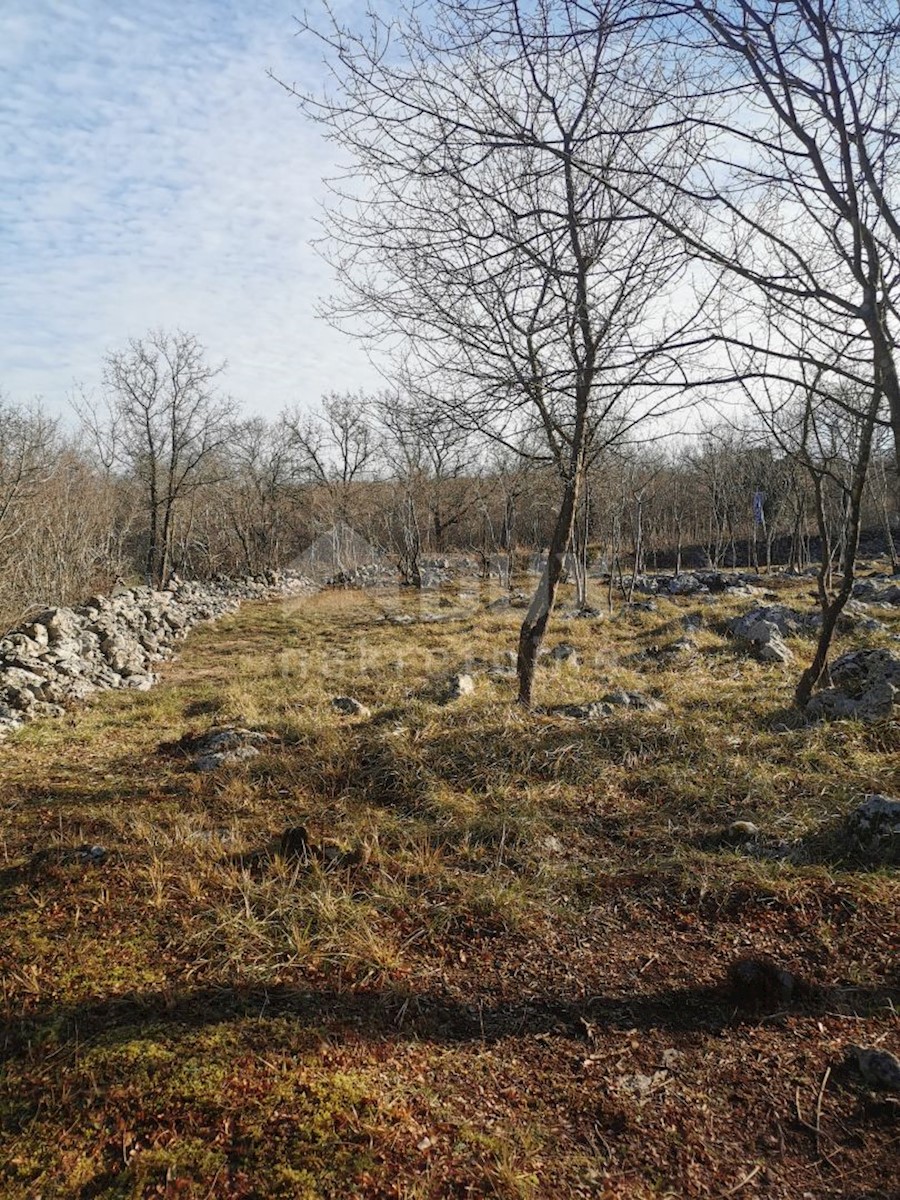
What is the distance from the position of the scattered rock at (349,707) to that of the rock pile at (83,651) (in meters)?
3.16

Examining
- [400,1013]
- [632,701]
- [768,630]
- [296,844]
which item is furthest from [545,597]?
[768,630]

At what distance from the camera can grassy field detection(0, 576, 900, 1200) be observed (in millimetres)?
1894

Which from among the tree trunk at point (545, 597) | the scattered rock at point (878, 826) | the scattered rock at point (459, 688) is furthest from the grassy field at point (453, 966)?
the scattered rock at point (459, 688)

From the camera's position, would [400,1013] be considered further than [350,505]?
No

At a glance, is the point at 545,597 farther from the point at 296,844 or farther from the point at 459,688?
the point at 296,844

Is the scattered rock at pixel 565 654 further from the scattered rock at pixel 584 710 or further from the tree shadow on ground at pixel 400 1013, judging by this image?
the tree shadow on ground at pixel 400 1013

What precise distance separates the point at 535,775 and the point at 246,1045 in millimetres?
2933

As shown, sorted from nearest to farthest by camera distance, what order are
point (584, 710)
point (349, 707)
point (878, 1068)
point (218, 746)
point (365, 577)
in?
1. point (878, 1068)
2. point (218, 746)
3. point (584, 710)
4. point (349, 707)
5. point (365, 577)

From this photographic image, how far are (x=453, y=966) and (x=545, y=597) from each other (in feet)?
13.4

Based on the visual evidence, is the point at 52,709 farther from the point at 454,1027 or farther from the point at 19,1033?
the point at 454,1027

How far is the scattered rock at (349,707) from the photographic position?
6.84 meters

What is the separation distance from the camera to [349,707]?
22.8ft

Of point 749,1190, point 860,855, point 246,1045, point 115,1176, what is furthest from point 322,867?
point 860,855

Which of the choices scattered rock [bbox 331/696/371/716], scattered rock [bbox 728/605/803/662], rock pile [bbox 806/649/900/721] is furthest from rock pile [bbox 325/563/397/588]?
rock pile [bbox 806/649/900/721]
